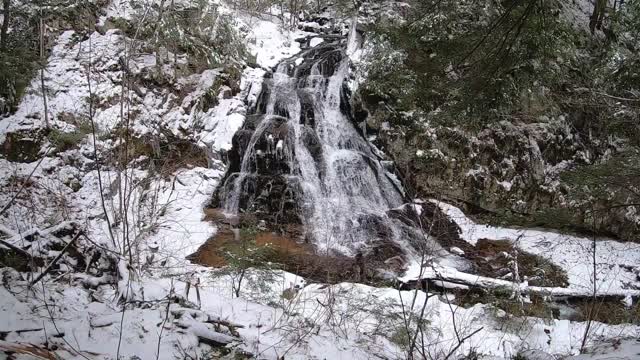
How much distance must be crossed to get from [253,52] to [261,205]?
21.3 ft

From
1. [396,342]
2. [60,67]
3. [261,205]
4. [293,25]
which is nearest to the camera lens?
[396,342]

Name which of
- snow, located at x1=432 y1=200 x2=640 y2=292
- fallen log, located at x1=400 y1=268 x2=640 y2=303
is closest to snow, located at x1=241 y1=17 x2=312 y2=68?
snow, located at x1=432 y1=200 x2=640 y2=292

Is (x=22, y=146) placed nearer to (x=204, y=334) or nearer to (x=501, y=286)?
(x=204, y=334)

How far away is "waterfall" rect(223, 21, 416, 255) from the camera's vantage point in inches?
373

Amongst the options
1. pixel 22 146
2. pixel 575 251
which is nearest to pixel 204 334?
pixel 22 146

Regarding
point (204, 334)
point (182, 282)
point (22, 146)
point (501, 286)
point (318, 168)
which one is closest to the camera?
point (204, 334)

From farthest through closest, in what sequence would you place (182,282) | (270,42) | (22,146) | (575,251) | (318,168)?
(270,42) < (318,168) < (575,251) < (22,146) < (182,282)

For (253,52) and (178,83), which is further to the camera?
(253,52)

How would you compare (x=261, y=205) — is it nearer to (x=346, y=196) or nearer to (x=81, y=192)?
(x=346, y=196)

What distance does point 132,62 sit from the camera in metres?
11.5

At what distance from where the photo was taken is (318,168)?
1050cm

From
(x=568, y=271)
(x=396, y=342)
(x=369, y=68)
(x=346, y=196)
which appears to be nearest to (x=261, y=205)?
(x=346, y=196)

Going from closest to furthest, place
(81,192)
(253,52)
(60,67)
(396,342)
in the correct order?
1. (396,342)
2. (81,192)
3. (60,67)
4. (253,52)

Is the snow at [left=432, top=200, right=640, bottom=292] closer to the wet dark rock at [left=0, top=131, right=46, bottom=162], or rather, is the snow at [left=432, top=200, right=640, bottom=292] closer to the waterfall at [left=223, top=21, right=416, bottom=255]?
the waterfall at [left=223, top=21, right=416, bottom=255]
